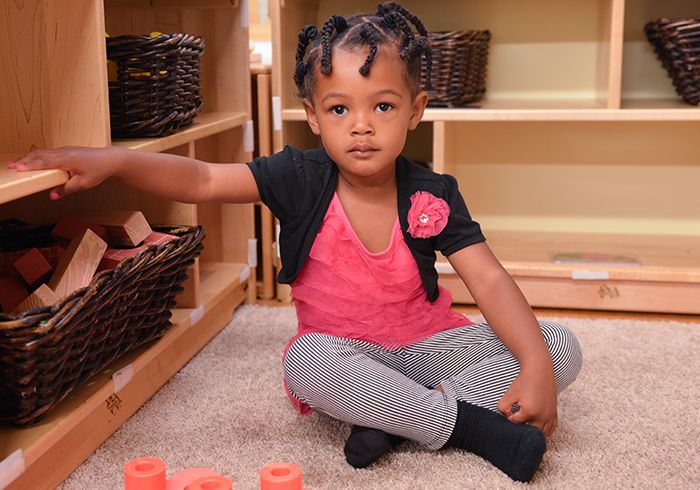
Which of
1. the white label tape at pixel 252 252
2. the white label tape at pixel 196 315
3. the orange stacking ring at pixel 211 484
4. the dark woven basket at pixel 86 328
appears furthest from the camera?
the white label tape at pixel 252 252

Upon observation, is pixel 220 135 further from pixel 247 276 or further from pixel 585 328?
pixel 585 328

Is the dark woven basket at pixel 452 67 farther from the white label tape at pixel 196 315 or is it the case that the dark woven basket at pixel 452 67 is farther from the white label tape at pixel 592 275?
the white label tape at pixel 196 315

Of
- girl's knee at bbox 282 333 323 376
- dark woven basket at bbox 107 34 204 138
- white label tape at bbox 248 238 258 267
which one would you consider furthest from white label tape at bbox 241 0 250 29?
girl's knee at bbox 282 333 323 376

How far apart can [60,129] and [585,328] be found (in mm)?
1048

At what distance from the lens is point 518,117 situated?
5.93 ft

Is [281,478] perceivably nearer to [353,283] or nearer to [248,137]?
[353,283]

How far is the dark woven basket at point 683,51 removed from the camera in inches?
69.0

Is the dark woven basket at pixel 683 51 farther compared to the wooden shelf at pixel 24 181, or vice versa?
the dark woven basket at pixel 683 51

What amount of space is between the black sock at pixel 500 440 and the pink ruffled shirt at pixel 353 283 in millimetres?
186

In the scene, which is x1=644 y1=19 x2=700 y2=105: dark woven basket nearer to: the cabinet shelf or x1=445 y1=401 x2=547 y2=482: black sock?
the cabinet shelf

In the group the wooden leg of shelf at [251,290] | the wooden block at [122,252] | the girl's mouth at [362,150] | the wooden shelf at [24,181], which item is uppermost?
the girl's mouth at [362,150]

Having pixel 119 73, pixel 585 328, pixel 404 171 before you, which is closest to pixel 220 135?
pixel 119 73

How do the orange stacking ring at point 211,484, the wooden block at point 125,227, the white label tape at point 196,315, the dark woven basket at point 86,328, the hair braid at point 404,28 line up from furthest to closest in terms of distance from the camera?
the white label tape at point 196,315 → the wooden block at point 125,227 → the hair braid at point 404,28 → the dark woven basket at point 86,328 → the orange stacking ring at point 211,484

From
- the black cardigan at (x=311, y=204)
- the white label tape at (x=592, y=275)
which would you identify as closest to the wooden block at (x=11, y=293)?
the black cardigan at (x=311, y=204)
